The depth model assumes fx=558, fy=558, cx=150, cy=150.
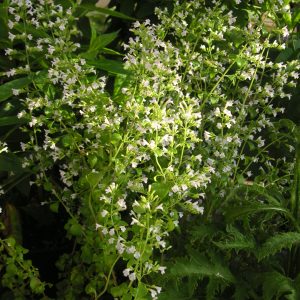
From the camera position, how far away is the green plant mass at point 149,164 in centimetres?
105

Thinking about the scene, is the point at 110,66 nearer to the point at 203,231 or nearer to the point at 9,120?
the point at 9,120

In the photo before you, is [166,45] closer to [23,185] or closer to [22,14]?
[22,14]

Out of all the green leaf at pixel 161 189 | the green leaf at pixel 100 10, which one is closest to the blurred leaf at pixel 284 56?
the green leaf at pixel 100 10

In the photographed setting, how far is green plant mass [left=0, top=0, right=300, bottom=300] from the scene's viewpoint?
1.05 m

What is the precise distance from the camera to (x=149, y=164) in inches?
48.7

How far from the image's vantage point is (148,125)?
1.04 meters

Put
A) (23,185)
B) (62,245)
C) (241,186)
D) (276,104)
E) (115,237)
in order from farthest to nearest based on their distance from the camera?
(276,104), (62,245), (23,185), (241,186), (115,237)

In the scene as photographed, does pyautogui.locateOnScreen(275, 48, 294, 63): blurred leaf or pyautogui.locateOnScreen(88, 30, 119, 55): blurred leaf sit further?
pyautogui.locateOnScreen(275, 48, 294, 63): blurred leaf

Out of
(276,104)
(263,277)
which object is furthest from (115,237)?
(276,104)

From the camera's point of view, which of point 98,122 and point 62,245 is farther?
point 62,245

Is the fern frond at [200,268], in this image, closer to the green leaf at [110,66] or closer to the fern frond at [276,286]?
the fern frond at [276,286]

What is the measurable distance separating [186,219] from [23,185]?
0.45 m

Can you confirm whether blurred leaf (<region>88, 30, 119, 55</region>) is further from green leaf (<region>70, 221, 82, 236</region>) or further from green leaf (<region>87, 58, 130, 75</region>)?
green leaf (<region>70, 221, 82, 236</region>)

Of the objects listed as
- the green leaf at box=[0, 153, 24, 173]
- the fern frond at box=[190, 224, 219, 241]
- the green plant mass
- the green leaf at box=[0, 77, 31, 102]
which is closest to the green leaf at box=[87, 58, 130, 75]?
the green plant mass
